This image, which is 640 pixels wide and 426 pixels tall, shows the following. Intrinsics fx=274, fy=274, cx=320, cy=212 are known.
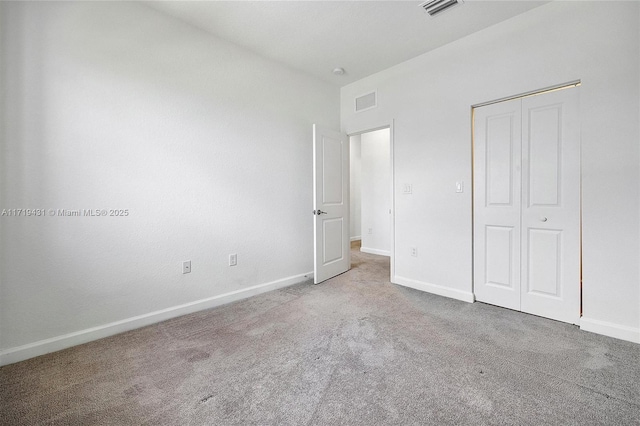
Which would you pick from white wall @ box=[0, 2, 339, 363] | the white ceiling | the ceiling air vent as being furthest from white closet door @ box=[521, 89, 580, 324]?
white wall @ box=[0, 2, 339, 363]

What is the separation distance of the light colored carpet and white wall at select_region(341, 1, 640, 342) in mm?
556

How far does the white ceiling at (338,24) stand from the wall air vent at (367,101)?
1.47 ft

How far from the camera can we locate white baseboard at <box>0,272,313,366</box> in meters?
1.86

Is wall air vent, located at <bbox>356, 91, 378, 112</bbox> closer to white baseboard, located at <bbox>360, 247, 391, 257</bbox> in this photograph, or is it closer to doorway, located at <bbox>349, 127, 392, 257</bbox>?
doorway, located at <bbox>349, 127, 392, 257</bbox>

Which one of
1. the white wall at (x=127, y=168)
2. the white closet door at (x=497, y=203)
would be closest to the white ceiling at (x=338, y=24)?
the white wall at (x=127, y=168)

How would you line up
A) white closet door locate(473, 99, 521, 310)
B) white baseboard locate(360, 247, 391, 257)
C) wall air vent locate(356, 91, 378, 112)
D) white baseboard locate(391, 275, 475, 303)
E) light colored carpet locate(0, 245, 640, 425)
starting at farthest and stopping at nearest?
white baseboard locate(360, 247, 391, 257)
wall air vent locate(356, 91, 378, 112)
white baseboard locate(391, 275, 475, 303)
white closet door locate(473, 99, 521, 310)
light colored carpet locate(0, 245, 640, 425)

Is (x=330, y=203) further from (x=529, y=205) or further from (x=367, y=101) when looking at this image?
→ (x=529, y=205)

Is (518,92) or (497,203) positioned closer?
(518,92)

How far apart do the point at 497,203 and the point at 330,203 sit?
1.89 meters

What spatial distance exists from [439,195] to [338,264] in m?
1.64

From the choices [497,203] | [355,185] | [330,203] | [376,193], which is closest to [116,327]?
[330,203]

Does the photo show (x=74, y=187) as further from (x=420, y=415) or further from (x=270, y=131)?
(x=420, y=415)

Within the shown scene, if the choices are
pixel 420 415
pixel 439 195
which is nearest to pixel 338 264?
pixel 439 195

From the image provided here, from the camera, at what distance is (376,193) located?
5.74 meters
